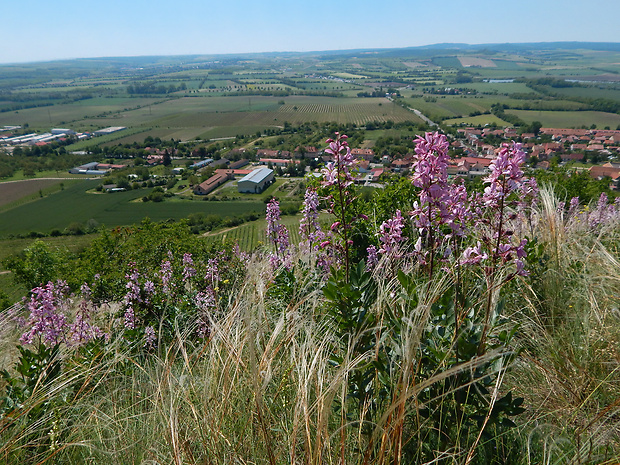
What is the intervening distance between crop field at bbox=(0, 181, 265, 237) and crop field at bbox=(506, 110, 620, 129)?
7219cm

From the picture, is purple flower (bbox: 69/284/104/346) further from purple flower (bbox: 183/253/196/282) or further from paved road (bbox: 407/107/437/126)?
paved road (bbox: 407/107/437/126)

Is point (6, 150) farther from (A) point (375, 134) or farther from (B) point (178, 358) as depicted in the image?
(B) point (178, 358)

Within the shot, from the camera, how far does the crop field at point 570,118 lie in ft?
279

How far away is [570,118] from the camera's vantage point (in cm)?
9225

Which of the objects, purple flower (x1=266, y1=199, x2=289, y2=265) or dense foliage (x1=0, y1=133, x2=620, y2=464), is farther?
purple flower (x1=266, y1=199, x2=289, y2=265)

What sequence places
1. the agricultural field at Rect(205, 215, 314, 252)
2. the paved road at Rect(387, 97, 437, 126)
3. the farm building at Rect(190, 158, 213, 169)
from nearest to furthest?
1. the agricultural field at Rect(205, 215, 314, 252)
2. the farm building at Rect(190, 158, 213, 169)
3. the paved road at Rect(387, 97, 437, 126)

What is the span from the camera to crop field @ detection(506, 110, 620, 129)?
8506 cm

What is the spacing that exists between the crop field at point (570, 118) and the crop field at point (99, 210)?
237ft

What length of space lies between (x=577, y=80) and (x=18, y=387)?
189019mm

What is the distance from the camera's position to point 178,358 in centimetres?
368

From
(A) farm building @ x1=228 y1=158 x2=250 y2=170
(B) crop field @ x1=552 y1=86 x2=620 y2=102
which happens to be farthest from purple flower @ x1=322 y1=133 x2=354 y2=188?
(B) crop field @ x1=552 y1=86 x2=620 y2=102

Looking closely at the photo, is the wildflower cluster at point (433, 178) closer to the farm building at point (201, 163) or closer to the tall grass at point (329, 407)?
the tall grass at point (329, 407)

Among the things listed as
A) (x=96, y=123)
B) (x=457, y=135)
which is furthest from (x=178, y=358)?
(x=96, y=123)

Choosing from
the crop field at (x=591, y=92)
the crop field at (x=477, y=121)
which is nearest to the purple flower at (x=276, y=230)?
the crop field at (x=477, y=121)
